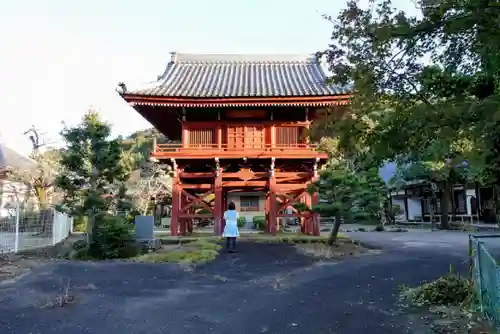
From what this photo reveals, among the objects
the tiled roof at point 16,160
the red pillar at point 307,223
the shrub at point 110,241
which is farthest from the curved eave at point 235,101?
the tiled roof at point 16,160

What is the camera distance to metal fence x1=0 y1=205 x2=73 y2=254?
11.6 meters

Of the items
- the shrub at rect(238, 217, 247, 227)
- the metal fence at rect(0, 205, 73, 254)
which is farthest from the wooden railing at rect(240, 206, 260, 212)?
the metal fence at rect(0, 205, 73, 254)

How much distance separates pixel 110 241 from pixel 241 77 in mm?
10085

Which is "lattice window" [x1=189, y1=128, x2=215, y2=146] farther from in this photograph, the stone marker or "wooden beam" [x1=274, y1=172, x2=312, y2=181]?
the stone marker

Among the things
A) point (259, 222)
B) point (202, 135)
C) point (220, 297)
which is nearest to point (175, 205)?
point (202, 135)

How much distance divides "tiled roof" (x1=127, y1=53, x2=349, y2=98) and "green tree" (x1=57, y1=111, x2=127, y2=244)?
332 centimetres

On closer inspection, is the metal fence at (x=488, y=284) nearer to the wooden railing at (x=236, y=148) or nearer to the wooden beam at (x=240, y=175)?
the wooden railing at (x=236, y=148)

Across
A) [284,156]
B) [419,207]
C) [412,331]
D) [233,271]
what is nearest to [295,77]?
[284,156]

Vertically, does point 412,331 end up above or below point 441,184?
below

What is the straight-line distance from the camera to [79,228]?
79.7ft

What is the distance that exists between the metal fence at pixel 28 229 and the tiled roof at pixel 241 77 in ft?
Result: 17.8

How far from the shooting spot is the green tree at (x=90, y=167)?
501 inches

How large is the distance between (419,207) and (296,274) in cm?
3253

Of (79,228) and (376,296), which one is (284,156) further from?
(79,228)
